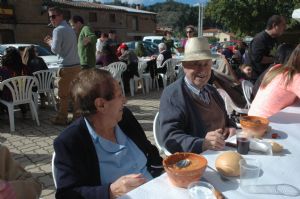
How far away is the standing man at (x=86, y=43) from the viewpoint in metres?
5.72

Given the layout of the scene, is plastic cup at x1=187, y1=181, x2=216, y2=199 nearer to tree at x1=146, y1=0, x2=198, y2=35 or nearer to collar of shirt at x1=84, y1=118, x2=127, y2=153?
collar of shirt at x1=84, y1=118, x2=127, y2=153

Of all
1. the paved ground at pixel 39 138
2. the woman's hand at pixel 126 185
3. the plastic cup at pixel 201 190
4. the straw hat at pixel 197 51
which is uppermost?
the straw hat at pixel 197 51

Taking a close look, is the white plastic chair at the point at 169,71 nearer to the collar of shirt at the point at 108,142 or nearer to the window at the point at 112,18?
the collar of shirt at the point at 108,142

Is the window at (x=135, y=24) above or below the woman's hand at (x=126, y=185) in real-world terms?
above

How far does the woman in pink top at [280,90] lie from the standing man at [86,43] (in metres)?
3.90

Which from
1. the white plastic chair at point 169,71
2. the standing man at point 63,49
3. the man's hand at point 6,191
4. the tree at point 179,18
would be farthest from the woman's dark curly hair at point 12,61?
the tree at point 179,18

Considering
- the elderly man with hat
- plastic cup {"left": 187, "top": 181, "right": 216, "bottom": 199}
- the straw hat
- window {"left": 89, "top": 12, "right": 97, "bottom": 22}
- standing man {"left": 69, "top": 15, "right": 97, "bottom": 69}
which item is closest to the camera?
plastic cup {"left": 187, "top": 181, "right": 216, "bottom": 199}

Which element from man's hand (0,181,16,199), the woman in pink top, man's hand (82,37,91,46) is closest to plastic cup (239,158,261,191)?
man's hand (0,181,16,199)

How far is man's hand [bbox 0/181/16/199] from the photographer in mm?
1320

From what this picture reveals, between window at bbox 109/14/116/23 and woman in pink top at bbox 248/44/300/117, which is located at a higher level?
window at bbox 109/14/116/23

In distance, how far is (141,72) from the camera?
8.73m

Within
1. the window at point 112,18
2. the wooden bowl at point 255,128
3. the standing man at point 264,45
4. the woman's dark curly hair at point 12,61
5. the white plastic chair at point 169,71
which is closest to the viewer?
the wooden bowl at point 255,128

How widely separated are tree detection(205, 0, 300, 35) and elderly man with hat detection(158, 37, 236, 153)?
20274 mm

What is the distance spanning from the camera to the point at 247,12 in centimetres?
2156
